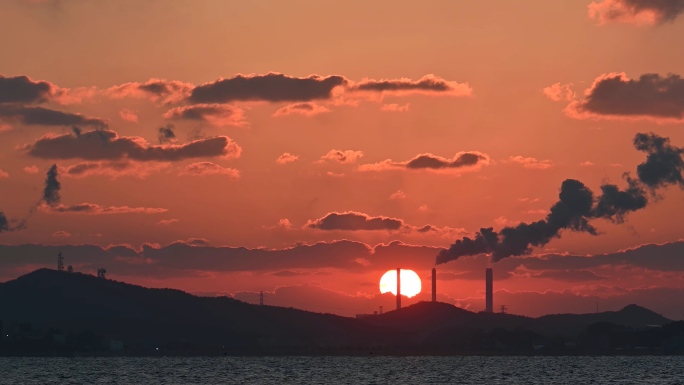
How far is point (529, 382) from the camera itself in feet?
653

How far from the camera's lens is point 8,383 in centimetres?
19762

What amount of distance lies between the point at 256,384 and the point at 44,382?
37519 millimetres

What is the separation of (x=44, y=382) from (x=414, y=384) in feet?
210

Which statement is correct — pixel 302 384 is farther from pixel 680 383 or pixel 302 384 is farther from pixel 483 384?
pixel 680 383

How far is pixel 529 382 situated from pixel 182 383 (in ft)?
196

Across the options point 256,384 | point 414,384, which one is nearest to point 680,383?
point 414,384

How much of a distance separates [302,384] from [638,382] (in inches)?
2271

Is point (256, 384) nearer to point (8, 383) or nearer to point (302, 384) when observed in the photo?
point (302, 384)

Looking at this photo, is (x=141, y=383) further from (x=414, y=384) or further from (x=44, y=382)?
(x=414, y=384)

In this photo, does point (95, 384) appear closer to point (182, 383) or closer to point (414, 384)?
point (182, 383)

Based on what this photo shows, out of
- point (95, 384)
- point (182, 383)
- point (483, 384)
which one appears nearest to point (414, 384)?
point (483, 384)

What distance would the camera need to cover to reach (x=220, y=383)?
195375 mm

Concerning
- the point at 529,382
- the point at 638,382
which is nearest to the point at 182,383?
the point at 529,382

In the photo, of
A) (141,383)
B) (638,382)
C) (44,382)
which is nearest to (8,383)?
(44,382)
